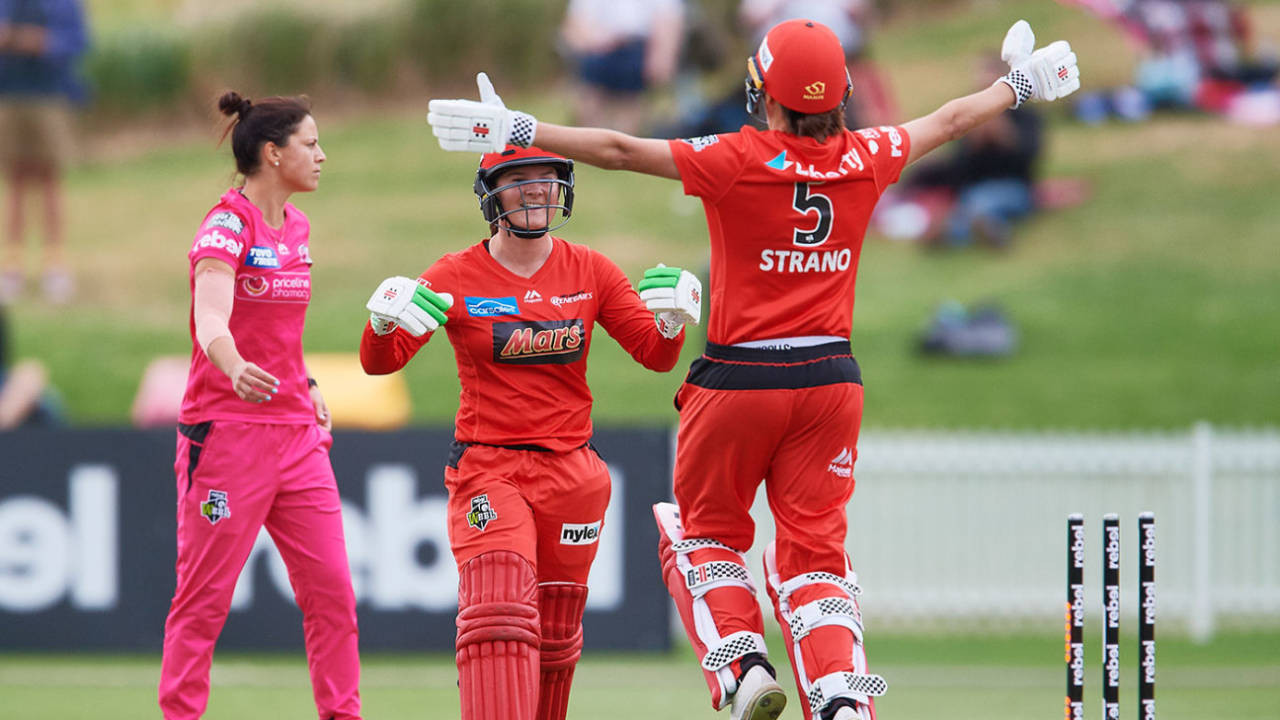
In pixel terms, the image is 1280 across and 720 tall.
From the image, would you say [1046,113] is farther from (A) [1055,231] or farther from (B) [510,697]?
(B) [510,697]

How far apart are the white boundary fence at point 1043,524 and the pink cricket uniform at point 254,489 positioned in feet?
18.2

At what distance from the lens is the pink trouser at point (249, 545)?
534 centimetres

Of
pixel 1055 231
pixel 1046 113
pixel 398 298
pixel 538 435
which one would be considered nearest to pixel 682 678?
pixel 538 435

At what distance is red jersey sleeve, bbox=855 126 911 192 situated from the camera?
5008mm

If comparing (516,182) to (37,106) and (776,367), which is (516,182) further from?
(37,106)

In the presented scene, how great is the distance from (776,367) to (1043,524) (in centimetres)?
618

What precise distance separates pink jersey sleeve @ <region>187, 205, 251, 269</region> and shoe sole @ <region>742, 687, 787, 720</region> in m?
2.19

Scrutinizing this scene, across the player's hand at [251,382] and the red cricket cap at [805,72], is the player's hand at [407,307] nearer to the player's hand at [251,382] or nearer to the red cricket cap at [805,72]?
the player's hand at [251,382]

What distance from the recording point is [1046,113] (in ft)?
60.6

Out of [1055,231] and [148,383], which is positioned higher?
[1055,231]

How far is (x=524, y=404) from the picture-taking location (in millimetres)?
5113

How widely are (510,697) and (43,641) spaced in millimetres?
5382

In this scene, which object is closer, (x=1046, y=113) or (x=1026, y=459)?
(x=1026, y=459)

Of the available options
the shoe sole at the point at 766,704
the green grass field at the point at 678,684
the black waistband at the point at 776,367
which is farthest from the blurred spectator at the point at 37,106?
the shoe sole at the point at 766,704
